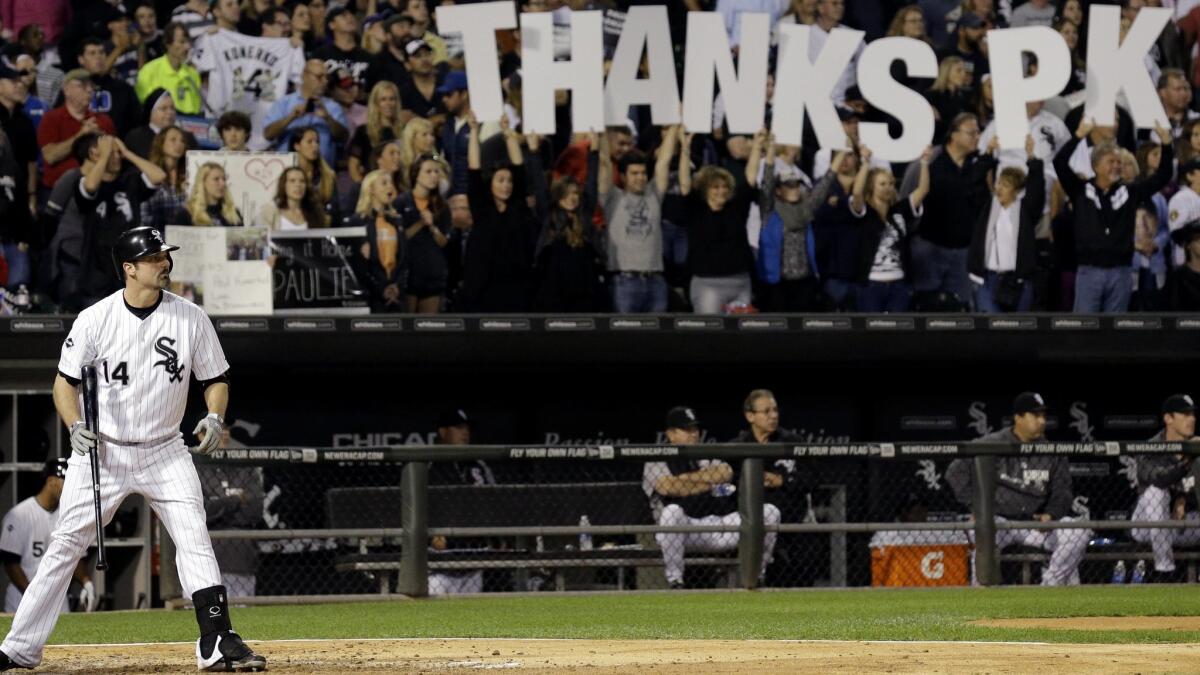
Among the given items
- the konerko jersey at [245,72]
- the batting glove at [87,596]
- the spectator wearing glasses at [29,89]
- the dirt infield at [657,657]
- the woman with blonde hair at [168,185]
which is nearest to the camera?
the dirt infield at [657,657]

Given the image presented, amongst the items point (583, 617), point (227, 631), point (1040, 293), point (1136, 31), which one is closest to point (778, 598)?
point (583, 617)

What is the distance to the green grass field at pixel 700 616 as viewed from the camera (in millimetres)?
7543

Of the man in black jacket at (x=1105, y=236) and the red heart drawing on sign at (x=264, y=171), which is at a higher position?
the red heart drawing on sign at (x=264, y=171)

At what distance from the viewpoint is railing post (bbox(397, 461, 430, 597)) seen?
10.1 m

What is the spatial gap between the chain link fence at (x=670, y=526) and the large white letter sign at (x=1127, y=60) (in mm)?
2807

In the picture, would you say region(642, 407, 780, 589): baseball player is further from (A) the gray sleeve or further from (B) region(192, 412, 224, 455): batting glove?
(B) region(192, 412, 224, 455): batting glove

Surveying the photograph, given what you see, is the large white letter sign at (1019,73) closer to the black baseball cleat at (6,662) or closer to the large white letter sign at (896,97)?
the large white letter sign at (896,97)

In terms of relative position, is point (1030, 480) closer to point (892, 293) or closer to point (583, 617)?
point (892, 293)

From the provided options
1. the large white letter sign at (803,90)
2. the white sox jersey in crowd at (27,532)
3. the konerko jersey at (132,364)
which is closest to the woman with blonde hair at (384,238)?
the white sox jersey in crowd at (27,532)

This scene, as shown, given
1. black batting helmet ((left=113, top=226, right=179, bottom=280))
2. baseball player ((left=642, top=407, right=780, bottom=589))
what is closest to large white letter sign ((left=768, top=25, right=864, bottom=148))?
baseball player ((left=642, top=407, right=780, bottom=589))

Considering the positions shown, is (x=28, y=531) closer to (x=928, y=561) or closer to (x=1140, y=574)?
(x=928, y=561)

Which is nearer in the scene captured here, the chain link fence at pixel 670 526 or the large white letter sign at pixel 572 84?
the chain link fence at pixel 670 526

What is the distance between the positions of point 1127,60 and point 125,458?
8696 mm

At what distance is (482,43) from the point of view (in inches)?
477
